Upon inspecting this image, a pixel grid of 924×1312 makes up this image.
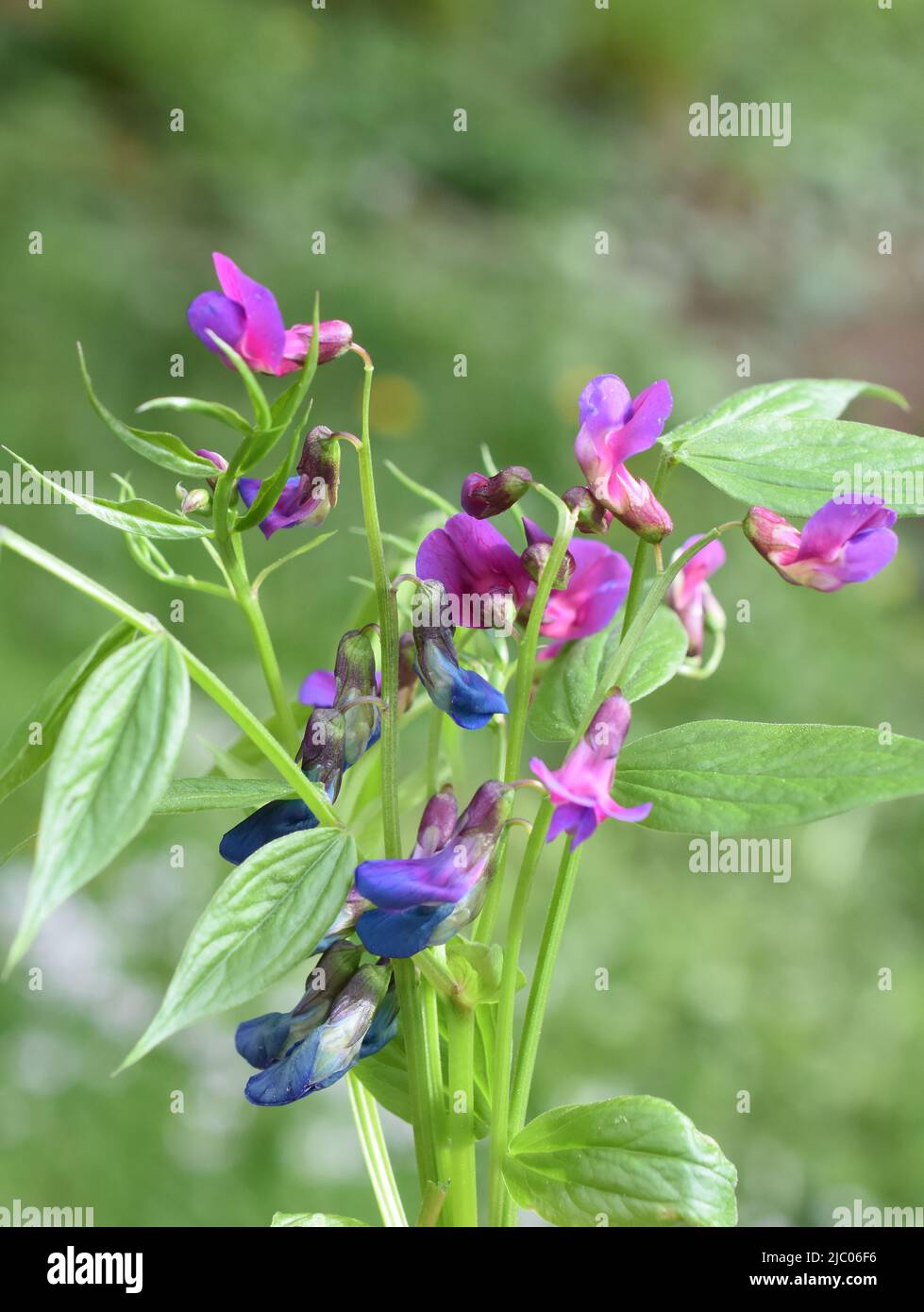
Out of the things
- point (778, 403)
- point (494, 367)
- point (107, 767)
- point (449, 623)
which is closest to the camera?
point (107, 767)

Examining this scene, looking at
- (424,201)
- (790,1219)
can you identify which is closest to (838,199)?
(424,201)

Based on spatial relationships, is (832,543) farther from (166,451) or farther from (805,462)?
(166,451)

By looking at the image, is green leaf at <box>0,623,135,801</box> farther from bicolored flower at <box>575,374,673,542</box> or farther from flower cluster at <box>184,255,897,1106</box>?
bicolored flower at <box>575,374,673,542</box>

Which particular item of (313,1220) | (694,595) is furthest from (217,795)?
(694,595)

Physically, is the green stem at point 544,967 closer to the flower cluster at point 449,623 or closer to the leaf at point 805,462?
the flower cluster at point 449,623

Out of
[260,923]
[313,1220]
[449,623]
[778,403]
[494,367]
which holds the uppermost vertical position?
[494,367]

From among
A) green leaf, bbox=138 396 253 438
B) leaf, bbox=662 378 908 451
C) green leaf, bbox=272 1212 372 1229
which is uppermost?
leaf, bbox=662 378 908 451

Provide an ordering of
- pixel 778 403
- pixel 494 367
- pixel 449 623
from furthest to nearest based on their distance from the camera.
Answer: pixel 494 367 → pixel 778 403 → pixel 449 623

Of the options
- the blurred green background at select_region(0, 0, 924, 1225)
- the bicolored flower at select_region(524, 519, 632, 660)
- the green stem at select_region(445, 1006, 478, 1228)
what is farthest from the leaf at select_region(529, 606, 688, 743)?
the blurred green background at select_region(0, 0, 924, 1225)
